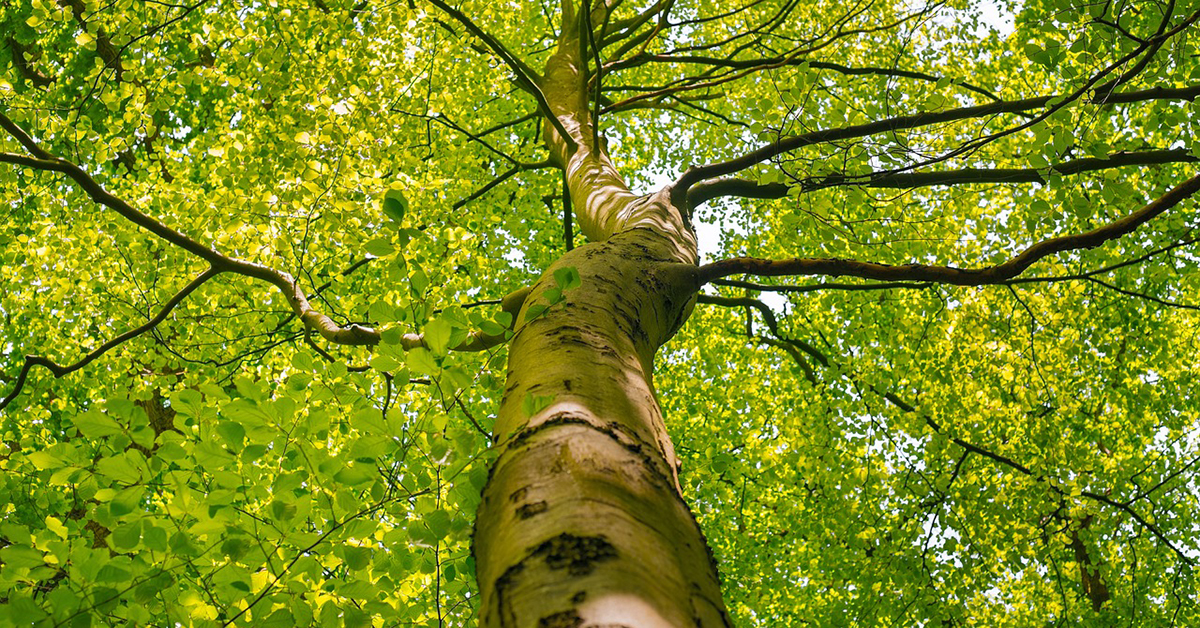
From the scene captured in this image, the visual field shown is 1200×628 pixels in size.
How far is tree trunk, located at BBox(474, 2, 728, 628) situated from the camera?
1046mm

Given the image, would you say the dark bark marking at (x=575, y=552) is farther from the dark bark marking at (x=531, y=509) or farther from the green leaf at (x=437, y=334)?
the green leaf at (x=437, y=334)

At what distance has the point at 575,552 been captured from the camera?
3.58 ft

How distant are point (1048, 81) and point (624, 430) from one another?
31.1 ft

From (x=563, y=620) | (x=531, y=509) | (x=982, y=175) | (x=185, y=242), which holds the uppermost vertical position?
(x=185, y=242)

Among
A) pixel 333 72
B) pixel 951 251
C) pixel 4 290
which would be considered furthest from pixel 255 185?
pixel 951 251

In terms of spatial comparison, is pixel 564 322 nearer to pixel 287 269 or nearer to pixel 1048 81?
pixel 287 269

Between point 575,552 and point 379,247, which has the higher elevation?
point 379,247

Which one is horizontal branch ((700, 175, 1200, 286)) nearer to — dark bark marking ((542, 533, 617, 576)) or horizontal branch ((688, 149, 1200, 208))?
horizontal branch ((688, 149, 1200, 208))

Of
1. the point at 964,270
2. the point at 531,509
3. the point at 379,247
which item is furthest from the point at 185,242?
the point at 964,270

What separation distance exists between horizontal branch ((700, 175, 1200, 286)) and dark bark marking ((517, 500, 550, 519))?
1.41 m

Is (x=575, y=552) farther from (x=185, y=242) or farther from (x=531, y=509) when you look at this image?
(x=185, y=242)

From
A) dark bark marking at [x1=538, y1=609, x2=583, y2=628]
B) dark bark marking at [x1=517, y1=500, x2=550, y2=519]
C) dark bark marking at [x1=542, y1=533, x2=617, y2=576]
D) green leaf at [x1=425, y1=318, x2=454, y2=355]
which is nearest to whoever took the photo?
dark bark marking at [x1=538, y1=609, x2=583, y2=628]

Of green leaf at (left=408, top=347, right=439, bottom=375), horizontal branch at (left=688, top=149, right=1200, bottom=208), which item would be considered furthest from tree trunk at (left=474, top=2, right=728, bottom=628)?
horizontal branch at (left=688, top=149, right=1200, bottom=208)

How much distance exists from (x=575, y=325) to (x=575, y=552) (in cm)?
94
